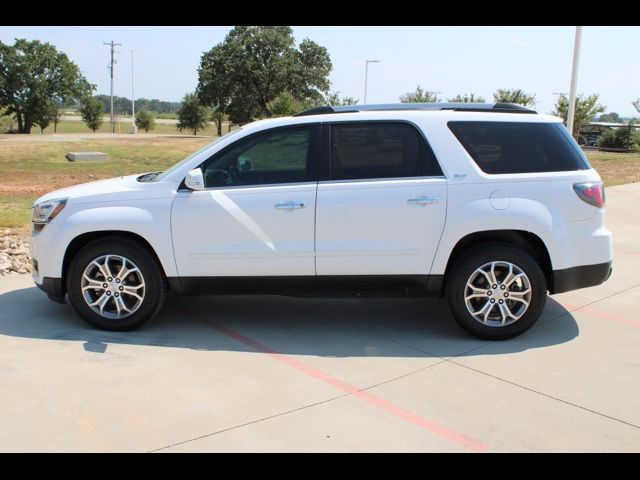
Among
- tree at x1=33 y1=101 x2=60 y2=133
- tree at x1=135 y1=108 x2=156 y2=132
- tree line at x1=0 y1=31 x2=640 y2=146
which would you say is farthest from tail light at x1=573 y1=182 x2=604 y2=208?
tree at x1=135 y1=108 x2=156 y2=132

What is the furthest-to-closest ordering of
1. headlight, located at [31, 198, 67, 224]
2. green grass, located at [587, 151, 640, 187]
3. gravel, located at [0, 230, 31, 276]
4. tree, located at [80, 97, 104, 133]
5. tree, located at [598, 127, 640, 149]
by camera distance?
tree, located at [80, 97, 104, 133], tree, located at [598, 127, 640, 149], green grass, located at [587, 151, 640, 187], gravel, located at [0, 230, 31, 276], headlight, located at [31, 198, 67, 224]

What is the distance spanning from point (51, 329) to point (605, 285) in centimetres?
549

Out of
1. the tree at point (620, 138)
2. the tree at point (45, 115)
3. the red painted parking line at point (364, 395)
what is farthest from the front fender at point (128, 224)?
the tree at point (45, 115)

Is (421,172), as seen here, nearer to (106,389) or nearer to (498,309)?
(498,309)

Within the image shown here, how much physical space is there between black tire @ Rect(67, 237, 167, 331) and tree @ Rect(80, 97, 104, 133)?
59.9 metres

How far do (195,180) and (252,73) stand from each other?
51.9 m

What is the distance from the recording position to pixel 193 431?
3537mm

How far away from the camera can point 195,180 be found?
4.91 m

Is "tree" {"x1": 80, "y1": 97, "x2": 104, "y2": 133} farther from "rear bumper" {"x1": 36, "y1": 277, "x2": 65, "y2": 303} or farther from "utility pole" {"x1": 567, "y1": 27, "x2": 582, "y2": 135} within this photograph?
"rear bumper" {"x1": 36, "y1": 277, "x2": 65, "y2": 303}

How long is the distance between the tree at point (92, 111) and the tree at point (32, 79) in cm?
141

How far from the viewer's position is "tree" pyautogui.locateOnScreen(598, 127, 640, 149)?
4019 centimetres

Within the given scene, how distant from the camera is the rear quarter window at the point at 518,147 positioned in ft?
16.3

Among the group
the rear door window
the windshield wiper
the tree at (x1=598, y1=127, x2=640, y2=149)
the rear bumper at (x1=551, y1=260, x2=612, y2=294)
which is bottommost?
the rear bumper at (x1=551, y1=260, x2=612, y2=294)

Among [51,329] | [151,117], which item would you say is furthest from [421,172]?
[151,117]
